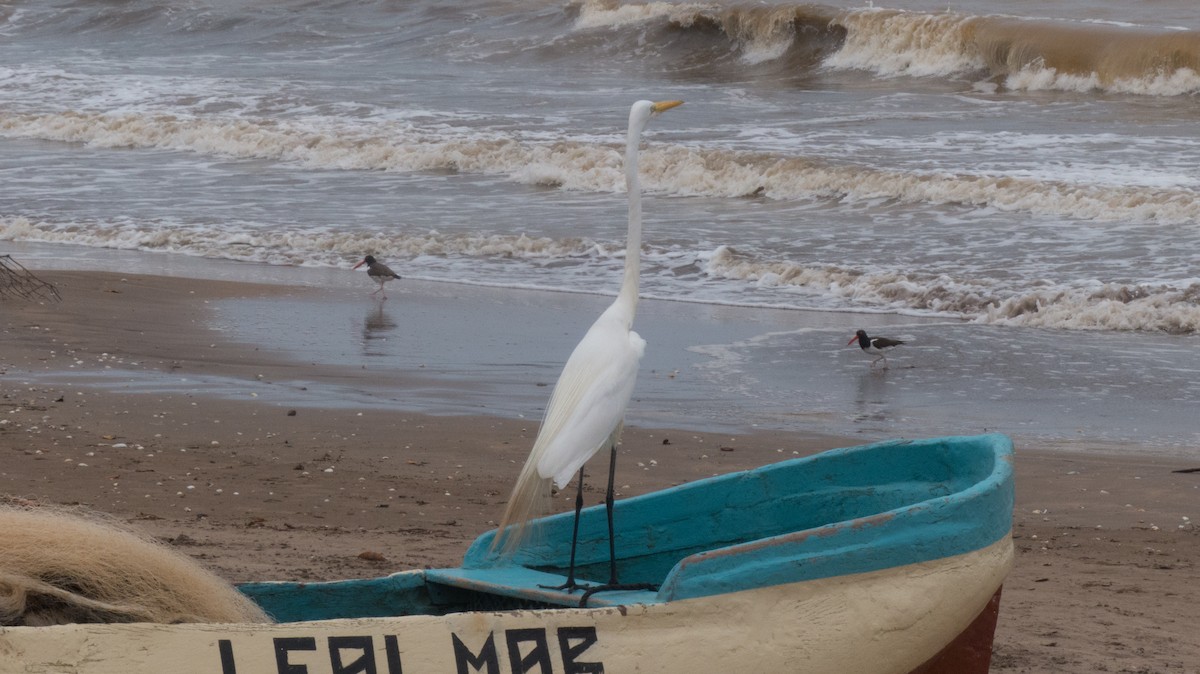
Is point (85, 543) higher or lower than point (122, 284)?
higher

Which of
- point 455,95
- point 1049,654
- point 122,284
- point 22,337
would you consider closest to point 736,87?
point 455,95

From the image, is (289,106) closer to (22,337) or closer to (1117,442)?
(22,337)

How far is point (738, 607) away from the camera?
366cm

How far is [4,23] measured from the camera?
3909cm

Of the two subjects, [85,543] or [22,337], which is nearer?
[85,543]

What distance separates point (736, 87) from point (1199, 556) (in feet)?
73.5

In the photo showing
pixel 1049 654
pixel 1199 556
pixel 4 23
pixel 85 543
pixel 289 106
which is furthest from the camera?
pixel 4 23

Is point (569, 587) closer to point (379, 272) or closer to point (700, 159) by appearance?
point (379, 272)

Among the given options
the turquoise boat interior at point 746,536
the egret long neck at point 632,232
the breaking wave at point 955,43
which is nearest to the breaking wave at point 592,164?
the breaking wave at point 955,43

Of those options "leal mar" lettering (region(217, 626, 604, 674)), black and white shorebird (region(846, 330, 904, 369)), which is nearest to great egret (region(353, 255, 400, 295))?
black and white shorebird (region(846, 330, 904, 369))

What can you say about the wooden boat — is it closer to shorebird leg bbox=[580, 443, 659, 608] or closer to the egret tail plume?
shorebird leg bbox=[580, 443, 659, 608]

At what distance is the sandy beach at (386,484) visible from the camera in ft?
17.6

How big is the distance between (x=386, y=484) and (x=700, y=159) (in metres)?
12.4

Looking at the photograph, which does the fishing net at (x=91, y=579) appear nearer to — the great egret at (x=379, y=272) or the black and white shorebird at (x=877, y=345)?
the black and white shorebird at (x=877, y=345)
